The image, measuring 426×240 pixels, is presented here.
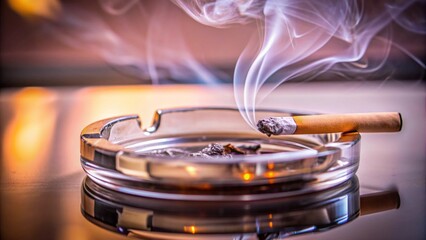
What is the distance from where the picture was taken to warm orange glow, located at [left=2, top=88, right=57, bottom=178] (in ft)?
3.38

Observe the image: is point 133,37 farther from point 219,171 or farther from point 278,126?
point 219,171

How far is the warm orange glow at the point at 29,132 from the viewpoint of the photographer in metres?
1.03

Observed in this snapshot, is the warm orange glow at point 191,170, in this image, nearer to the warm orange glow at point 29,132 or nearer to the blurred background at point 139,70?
the warm orange glow at point 29,132

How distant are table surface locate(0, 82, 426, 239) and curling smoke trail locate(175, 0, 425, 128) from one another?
115 millimetres

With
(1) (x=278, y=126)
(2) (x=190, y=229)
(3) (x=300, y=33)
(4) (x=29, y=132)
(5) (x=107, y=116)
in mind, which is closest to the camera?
(2) (x=190, y=229)

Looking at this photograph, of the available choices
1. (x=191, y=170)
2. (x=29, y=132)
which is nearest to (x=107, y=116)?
(x=29, y=132)

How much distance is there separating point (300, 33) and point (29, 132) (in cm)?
123

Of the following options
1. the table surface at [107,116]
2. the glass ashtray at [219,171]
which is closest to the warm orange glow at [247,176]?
the glass ashtray at [219,171]

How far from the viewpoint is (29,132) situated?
1394mm

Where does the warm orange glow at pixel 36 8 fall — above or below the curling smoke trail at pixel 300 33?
above

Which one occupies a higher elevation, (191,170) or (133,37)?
(133,37)

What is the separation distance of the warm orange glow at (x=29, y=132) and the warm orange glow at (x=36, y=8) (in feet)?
1.68

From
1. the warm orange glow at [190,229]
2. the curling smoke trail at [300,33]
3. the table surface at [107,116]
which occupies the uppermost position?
the curling smoke trail at [300,33]

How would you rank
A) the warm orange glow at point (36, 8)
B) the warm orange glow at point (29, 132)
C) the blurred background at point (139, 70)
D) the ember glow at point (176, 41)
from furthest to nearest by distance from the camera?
1. the warm orange glow at point (36, 8)
2. the ember glow at point (176, 41)
3. the blurred background at point (139, 70)
4. the warm orange glow at point (29, 132)
